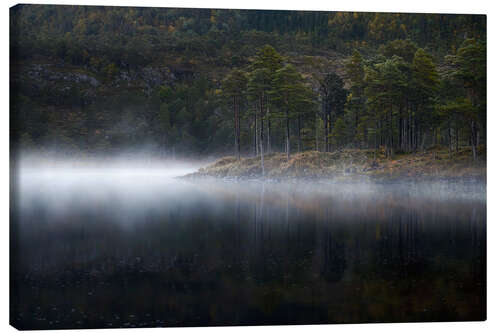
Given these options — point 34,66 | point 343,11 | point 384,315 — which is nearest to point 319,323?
point 384,315

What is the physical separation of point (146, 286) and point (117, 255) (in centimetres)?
71

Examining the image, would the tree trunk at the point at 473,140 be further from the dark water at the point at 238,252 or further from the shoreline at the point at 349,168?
the dark water at the point at 238,252

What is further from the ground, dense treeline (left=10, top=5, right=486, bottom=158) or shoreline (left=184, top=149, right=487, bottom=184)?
dense treeline (left=10, top=5, right=486, bottom=158)

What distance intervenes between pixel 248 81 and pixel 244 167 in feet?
4.97

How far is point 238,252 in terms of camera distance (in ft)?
28.5

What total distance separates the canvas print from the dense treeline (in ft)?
0.11

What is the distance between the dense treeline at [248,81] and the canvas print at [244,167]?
1.3 inches

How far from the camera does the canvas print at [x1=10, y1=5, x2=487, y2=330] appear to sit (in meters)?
8.20

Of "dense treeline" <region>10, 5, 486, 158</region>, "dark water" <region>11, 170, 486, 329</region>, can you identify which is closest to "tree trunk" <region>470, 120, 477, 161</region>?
"dense treeline" <region>10, 5, 486, 158</region>

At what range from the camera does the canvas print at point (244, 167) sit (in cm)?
820

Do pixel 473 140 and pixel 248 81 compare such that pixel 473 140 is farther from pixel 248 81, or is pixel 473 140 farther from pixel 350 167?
pixel 248 81

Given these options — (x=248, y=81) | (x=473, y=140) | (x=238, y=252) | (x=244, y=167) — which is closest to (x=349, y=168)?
(x=244, y=167)

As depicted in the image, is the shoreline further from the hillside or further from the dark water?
the dark water

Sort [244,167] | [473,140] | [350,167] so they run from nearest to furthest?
[473,140] < [350,167] < [244,167]
